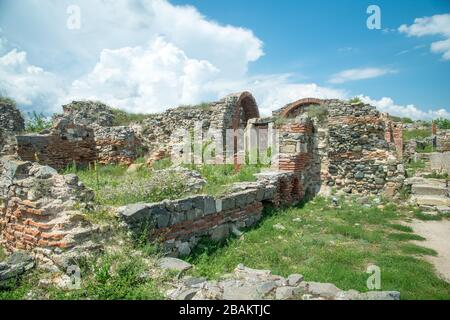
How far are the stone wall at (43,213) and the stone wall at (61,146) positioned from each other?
5.11 metres

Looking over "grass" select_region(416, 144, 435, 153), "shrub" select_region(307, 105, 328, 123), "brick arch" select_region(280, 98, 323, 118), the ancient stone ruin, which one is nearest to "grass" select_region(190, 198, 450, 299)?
the ancient stone ruin

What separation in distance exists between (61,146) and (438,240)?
1154cm

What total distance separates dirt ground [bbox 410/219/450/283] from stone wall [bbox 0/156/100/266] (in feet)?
17.5

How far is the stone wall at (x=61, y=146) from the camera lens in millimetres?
10672

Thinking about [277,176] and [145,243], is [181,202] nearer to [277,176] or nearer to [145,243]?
[145,243]

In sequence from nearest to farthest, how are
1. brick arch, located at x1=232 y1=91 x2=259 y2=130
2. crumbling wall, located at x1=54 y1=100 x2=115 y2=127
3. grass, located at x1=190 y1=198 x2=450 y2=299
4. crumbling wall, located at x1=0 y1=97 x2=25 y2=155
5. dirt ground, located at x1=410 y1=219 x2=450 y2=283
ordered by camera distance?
grass, located at x1=190 y1=198 x2=450 y2=299
dirt ground, located at x1=410 y1=219 x2=450 y2=283
crumbling wall, located at x1=0 y1=97 x2=25 y2=155
crumbling wall, located at x1=54 y1=100 x2=115 y2=127
brick arch, located at x1=232 y1=91 x2=259 y2=130

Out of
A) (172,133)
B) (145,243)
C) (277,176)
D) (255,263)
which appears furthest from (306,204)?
(172,133)

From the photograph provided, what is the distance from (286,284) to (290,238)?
2.83 m

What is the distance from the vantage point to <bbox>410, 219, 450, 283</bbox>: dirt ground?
17.4ft

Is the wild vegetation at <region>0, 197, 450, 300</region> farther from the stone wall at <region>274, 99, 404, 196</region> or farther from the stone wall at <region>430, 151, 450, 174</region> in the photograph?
the stone wall at <region>430, 151, 450, 174</region>

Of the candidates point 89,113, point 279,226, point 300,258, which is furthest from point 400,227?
Result: point 89,113

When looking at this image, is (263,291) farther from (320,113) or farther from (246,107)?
(246,107)
